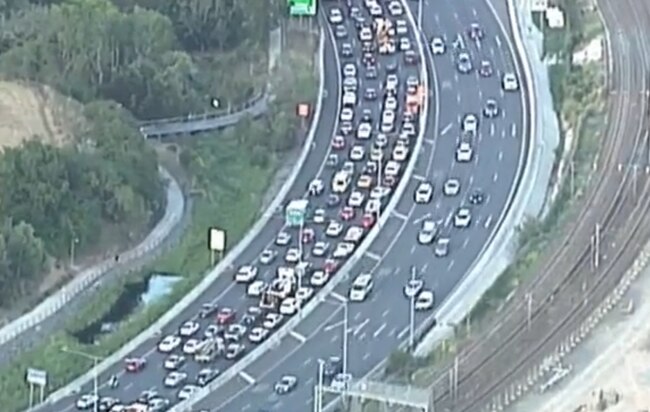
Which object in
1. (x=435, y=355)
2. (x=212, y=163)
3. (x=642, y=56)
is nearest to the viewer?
(x=435, y=355)

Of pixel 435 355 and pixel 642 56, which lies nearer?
pixel 435 355

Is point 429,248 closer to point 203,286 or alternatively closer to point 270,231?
point 270,231

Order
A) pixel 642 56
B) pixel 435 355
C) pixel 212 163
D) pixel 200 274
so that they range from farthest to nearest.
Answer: pixel 642 56
pixel 212 163
pixel 200 274
pixel 435 355

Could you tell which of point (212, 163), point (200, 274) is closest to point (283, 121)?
point (212, 163)

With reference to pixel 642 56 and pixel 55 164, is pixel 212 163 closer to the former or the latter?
pixel 55 164

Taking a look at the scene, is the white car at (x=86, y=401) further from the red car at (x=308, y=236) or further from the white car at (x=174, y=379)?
the red car at (x=308, y=236)
